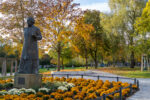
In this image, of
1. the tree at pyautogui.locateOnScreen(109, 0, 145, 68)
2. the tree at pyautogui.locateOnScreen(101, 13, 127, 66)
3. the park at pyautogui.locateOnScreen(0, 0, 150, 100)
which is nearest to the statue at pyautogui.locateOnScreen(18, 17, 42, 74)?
the park at pyautogui.locateOnScreen(0, 0, 150, 100)

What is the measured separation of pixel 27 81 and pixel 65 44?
61.2 ft

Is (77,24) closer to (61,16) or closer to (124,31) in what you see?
(61,16)

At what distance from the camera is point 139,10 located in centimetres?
3212

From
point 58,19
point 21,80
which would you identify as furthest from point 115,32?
point 21,80

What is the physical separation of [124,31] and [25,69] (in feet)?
80.8

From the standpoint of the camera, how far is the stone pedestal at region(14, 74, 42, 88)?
29.3ft

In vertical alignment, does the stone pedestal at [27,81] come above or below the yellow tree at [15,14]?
below

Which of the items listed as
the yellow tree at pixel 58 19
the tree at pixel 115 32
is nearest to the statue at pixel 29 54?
the yellow tree at pixel 58 19

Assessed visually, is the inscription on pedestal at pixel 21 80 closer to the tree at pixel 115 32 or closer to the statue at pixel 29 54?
the statue at pixel 29 54

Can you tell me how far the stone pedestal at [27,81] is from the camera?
8.94 meters

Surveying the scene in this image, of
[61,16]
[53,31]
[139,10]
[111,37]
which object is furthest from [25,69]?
[139,10]

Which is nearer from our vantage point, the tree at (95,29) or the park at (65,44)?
the park at (65,44)

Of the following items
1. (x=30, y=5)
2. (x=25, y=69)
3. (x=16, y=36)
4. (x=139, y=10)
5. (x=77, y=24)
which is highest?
(x=139, y=10)

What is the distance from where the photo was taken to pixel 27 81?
8938 mm
